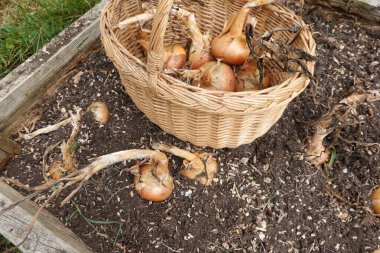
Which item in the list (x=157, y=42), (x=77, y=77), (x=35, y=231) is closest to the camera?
(x=157, y=42)

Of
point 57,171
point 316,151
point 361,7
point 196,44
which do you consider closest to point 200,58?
point 196,44

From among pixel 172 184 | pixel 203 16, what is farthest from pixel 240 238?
pixel 203 16

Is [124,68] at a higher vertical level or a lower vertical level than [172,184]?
higher

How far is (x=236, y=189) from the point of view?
1.71 m

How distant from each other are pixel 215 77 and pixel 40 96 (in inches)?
40.2

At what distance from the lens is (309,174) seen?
5.81ft

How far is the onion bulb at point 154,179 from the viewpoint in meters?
1.57

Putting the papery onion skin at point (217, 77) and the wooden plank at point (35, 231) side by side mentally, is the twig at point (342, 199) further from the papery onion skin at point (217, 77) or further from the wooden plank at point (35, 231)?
the wooden plank at point (35, 231)

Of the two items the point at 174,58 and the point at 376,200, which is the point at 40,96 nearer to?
the point at 174,58

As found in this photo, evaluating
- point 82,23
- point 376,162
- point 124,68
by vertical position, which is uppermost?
point 124,68

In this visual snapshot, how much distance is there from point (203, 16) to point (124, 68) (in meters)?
0.77

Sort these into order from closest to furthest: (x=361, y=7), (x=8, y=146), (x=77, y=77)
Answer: (x=8, y=146), (x=77, y=77), (x=361, y=7)

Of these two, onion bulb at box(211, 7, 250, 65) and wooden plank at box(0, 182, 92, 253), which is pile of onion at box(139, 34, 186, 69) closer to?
onion bulb at box(211, 7, 250, 65)

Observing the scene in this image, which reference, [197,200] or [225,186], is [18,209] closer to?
[197,200]
